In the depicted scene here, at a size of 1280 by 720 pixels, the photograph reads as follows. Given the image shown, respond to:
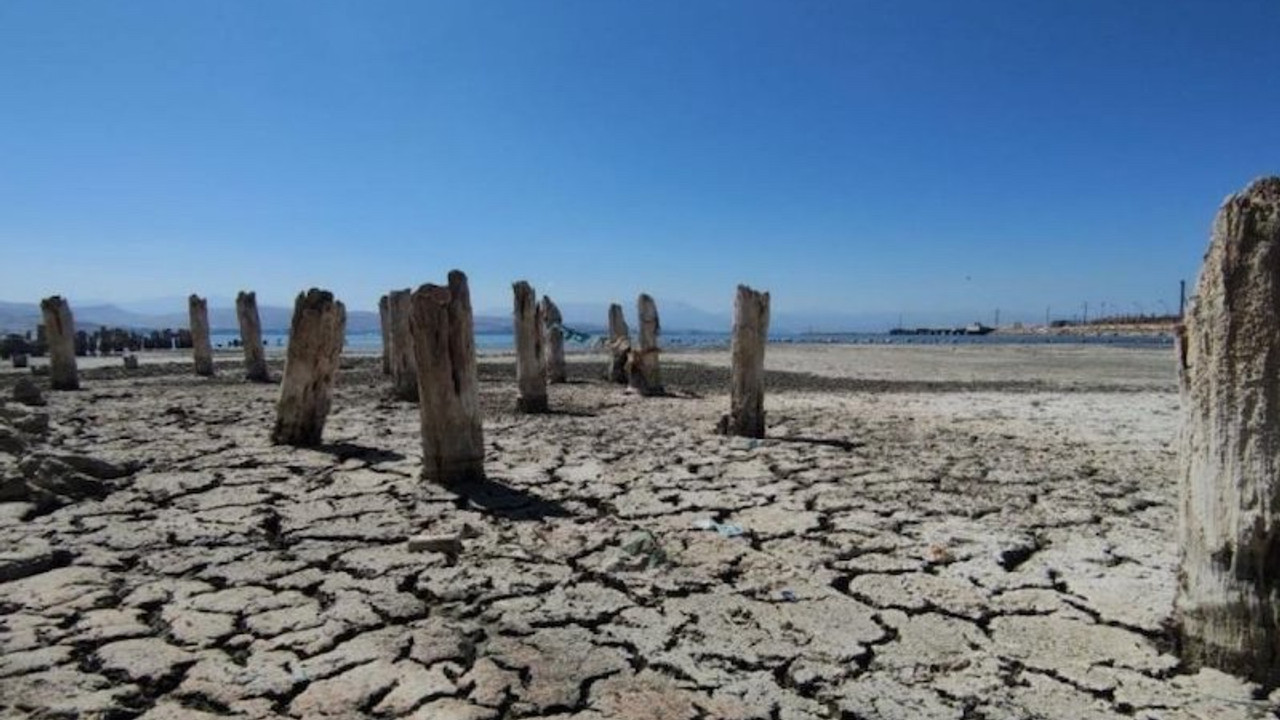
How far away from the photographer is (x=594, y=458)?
7.58m

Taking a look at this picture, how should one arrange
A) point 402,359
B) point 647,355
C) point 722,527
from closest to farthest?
point 722,527
point 402,359
point 647,355

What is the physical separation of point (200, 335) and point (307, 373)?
569 inches

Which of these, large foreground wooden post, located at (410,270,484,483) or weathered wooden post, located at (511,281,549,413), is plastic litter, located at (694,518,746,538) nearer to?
large foreground wooden post, located at (410,270,484,483)

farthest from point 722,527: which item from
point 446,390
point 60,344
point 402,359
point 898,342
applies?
point 898,342

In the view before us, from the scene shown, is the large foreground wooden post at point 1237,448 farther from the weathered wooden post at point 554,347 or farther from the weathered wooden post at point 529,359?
the weathered wooden post at point 554,347

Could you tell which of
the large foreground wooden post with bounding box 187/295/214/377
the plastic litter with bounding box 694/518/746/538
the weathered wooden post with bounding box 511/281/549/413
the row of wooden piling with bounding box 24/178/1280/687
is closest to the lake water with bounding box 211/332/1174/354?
the large foreground wooden post with bounding box 187/295/214/377

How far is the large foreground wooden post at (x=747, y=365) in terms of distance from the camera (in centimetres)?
898

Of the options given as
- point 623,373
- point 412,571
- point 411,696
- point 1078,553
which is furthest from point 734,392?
point 623,373

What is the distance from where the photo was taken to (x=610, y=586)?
162 inches

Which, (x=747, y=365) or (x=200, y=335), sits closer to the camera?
(x=747, y=365)

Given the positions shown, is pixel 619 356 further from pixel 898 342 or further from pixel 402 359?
pixel 898 342

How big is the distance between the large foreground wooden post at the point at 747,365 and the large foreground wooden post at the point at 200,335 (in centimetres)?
1594

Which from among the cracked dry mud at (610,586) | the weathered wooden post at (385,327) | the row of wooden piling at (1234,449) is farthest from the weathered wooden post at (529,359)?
the row of wooden piling at (1234,449)

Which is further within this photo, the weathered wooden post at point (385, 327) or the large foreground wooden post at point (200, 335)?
the large foreground wooden post at point (200, 335)
